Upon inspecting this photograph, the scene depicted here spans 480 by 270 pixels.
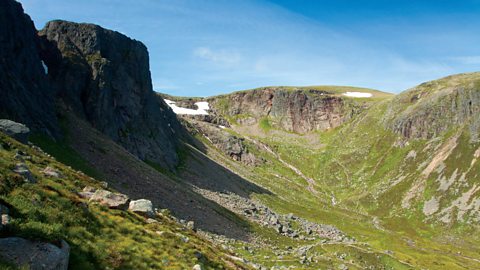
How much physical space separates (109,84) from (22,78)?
29.9 m

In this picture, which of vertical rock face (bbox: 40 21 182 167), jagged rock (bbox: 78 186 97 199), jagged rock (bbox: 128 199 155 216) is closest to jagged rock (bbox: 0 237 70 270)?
jagged rock (bbox: 78 186 97 199)

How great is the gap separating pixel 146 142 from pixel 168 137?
1773 cm

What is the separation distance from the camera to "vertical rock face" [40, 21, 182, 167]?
76.2m

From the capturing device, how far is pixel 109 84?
88.6 m

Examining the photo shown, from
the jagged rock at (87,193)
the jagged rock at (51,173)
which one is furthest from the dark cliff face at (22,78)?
the jagged rock at (87,193)

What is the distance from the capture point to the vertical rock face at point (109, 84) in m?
76.2

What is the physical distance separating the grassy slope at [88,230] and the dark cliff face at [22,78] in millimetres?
28195

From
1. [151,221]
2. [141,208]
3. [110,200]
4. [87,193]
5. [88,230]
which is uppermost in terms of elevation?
[87,193]

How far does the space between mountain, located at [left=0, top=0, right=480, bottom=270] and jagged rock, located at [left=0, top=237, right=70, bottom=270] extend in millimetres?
54

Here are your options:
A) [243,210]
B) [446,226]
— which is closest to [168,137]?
[243,210]

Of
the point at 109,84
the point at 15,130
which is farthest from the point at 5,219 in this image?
the point at 109,84

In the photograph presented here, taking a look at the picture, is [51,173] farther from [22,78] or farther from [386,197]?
[386,197]

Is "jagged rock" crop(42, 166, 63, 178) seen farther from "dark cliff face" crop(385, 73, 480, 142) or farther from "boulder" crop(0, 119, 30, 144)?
"dark cliff face" crop(385, 73, 480, 142)

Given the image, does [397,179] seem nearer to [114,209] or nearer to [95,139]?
[95,139]
